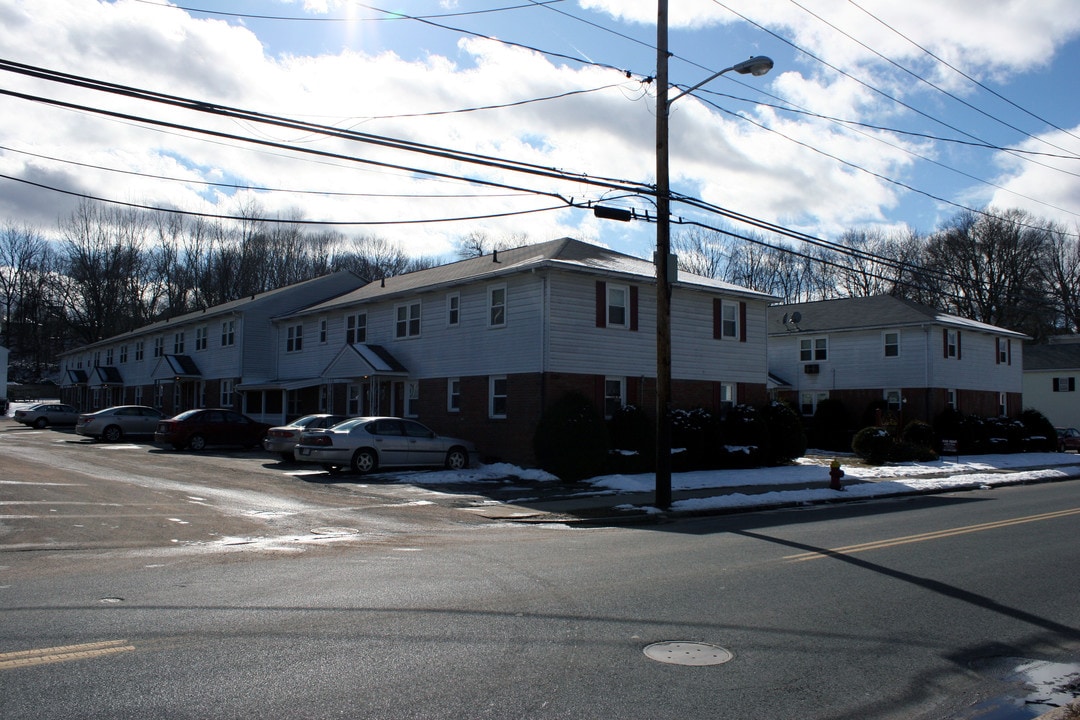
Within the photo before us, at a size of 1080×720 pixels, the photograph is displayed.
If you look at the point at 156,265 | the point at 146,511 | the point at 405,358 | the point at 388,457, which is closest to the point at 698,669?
the point at 146,511

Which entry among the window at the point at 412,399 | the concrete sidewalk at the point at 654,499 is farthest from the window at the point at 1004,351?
the window at the point at 412,399

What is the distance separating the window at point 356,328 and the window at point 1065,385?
46.6 metres

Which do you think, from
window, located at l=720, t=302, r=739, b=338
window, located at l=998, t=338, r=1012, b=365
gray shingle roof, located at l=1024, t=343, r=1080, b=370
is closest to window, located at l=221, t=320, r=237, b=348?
window, located at l=720, t=302, r=739, b=338

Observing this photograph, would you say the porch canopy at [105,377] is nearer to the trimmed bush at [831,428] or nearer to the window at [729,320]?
the window at [729,320]

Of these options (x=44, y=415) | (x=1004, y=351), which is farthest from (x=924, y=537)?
(x=44, y=415)

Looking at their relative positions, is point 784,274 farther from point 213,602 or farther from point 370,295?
point 213,602

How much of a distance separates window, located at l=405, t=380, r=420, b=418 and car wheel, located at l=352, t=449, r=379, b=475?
22.8 ft

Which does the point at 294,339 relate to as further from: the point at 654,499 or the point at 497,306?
the point at 654,499

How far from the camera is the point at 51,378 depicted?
91.2 metres

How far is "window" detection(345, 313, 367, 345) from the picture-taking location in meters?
32.9

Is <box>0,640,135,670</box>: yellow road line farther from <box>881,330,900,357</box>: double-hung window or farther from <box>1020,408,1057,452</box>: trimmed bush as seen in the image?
<box>1020,408,1057,452</box>: trimmed bush

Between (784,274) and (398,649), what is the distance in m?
69.0

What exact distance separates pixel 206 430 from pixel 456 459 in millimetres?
11565

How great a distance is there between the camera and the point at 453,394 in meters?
27.8
